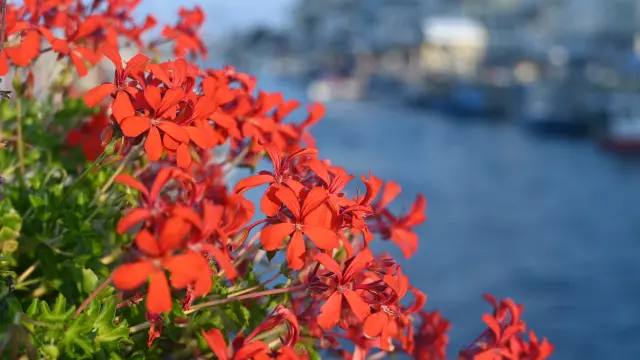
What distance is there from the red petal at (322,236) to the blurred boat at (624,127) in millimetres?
21576

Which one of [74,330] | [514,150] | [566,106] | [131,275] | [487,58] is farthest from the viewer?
[487,58]

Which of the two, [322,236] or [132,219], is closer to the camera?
[132,219]

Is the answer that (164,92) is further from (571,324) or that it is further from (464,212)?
(464,212)

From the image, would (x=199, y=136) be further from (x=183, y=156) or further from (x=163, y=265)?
(x=163, y=265)

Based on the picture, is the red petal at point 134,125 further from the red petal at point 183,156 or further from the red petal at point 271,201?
the red petal at point 271,201

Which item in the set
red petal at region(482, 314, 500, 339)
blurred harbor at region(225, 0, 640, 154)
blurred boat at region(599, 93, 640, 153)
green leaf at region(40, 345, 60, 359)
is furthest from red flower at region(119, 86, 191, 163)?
blurred boat at region(599, 93, 640, 153)

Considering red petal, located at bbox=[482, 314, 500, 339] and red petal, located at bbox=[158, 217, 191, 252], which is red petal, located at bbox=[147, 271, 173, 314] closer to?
red petal, located at bbox=[158, 217, 191, 252]

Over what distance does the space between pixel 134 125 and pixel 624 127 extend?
21992mm

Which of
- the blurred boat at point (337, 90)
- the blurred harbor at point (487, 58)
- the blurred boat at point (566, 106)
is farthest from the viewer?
the blurred boat at point (337, 90)

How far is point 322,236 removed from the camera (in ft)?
2.66

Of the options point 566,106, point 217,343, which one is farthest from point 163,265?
point 566,106

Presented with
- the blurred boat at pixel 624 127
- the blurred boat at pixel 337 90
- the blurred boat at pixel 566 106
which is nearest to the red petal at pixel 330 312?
the blurred boat at pixel 624 127

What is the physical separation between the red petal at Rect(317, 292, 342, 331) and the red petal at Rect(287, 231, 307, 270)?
51 mm

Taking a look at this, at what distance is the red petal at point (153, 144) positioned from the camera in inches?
33.3
